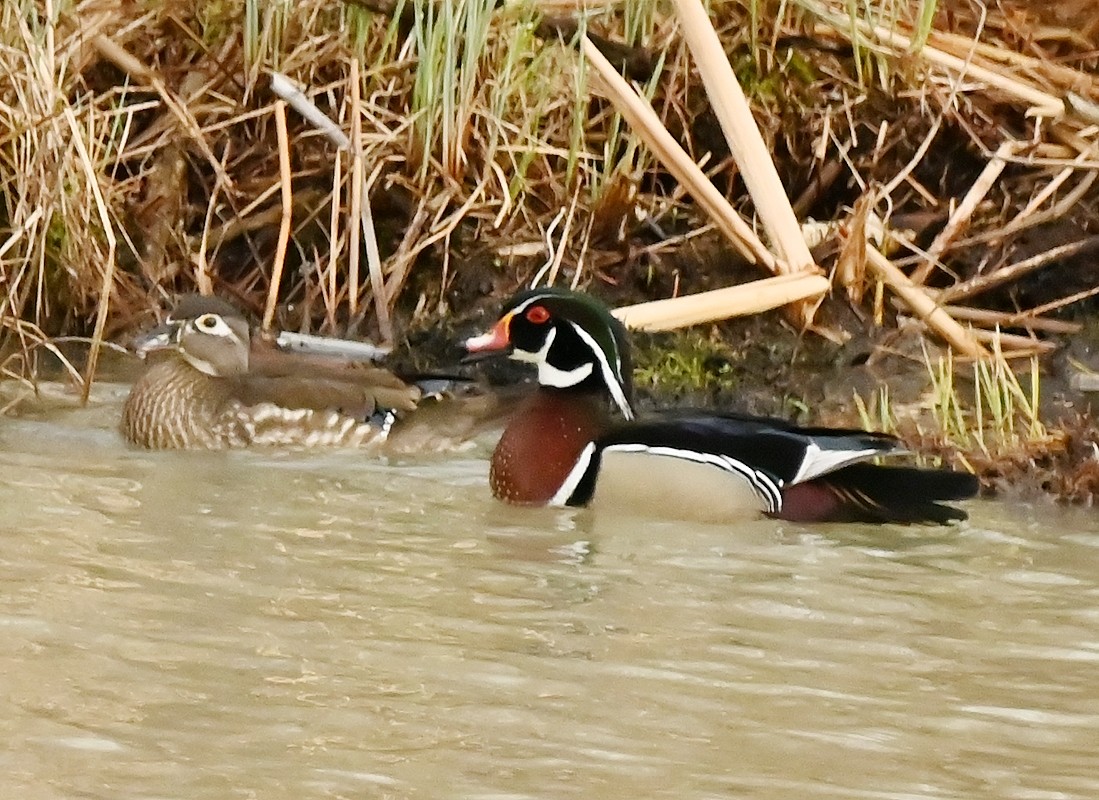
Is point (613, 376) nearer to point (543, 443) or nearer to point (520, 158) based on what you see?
point (543, 443)

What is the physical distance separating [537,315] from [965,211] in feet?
6.45

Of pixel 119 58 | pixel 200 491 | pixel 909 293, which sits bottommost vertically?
pixel 200 491

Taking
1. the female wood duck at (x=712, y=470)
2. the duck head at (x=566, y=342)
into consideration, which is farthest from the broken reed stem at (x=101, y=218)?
the female wood duck at (x=712, y=470)

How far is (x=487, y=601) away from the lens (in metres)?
3.95

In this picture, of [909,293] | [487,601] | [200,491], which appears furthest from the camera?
[909,293]

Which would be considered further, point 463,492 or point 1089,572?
point 463,492

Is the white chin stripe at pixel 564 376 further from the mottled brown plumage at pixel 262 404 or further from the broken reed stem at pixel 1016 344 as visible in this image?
the broken reed stem at pixel 1016 344

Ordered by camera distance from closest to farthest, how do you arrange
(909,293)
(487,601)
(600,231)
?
(487,601), (909,293), (600,231)

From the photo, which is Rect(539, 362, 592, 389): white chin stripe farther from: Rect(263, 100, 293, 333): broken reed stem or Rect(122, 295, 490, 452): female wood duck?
Rect(263, 100, 293, 333): broken reed stem

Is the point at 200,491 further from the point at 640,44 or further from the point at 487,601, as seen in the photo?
the point at 640,44

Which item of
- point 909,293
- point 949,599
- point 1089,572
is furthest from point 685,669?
point 909,293

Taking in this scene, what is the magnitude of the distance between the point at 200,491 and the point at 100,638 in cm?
187

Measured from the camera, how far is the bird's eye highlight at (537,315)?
5.57 metres

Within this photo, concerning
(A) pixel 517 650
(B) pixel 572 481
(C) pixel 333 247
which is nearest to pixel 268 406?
(C) pixel 333 247
